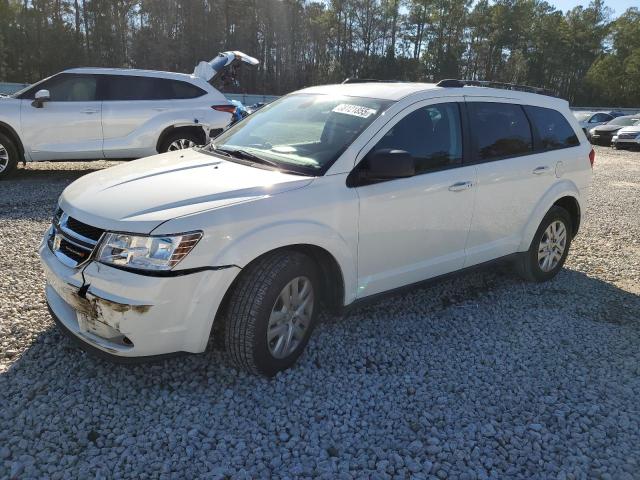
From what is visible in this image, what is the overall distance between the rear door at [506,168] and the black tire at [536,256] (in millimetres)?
277

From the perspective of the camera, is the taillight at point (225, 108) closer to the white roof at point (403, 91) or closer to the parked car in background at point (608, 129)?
the white roof at point (403, 91)

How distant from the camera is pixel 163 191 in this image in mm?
3014

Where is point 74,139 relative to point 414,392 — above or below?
above

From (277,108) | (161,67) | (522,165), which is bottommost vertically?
(522,165)

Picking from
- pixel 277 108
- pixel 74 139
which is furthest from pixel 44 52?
pixel 277 108

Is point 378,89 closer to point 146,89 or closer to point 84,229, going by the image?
point 84,229

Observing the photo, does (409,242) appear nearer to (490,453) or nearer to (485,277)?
(490,453)

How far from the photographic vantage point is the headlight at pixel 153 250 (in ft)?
8.68

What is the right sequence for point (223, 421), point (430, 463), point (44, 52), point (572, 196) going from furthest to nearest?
point (44, 52), point (572, 196), point (223, 421), point (430, 463)

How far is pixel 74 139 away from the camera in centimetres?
859

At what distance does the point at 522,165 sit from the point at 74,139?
7174mm

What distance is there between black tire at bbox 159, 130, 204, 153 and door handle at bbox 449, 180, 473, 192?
6514 mm

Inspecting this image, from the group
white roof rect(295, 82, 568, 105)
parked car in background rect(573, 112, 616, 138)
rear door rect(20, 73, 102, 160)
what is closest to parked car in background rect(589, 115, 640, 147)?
parked car in background rect(573, 112, 616, 138)

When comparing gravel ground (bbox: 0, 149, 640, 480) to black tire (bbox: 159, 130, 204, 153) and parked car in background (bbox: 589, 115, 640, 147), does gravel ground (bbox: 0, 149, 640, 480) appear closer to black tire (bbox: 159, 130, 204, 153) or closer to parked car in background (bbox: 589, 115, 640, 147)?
black tire (bbox: 159, 130, 204, 153)
